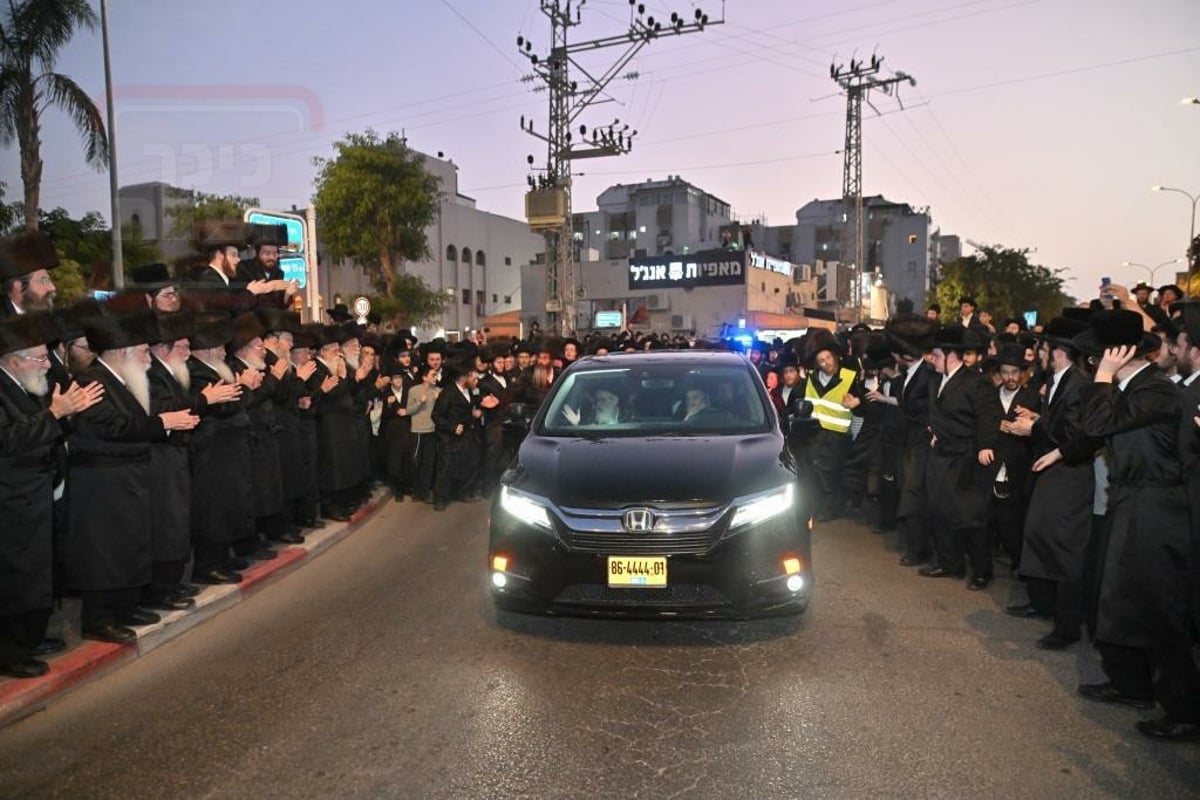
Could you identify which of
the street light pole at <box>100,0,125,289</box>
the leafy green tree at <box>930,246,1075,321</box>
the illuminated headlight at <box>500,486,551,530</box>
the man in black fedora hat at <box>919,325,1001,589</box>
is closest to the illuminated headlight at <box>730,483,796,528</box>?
the illuminated headlight at <box>500,486,551,530</box>

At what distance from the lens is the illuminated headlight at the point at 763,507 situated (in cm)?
474

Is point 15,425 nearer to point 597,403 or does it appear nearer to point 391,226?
point 597,403

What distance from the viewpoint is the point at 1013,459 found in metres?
6.76

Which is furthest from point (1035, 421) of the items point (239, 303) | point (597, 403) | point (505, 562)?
point (239, 303)

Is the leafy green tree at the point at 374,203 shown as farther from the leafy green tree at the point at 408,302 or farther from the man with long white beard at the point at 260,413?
the man with long white beard at the point at 260,413

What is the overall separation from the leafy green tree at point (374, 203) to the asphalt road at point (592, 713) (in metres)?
38.7

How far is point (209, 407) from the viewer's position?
20.0 feet

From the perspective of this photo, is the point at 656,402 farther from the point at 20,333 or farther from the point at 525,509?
the point at 20,333

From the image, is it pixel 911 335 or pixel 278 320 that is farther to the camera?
pixel 911 335

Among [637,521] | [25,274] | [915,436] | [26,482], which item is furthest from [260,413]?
[915,436]

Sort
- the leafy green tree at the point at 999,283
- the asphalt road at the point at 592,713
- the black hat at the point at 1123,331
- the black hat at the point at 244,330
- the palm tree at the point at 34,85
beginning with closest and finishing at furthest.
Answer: the asphalt road at the point at 592,713
the black hat at the point at 1123,331
the black hat at the point at 244,330
the palm tree at the point at 34,85
the leafy green tree at the point at 999,283

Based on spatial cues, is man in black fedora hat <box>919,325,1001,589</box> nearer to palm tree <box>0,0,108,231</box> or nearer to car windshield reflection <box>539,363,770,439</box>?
car windshield reflection <box>539,363,770,439</box>

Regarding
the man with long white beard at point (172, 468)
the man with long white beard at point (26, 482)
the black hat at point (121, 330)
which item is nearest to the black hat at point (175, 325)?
the man with long white beard at point (172, 468)

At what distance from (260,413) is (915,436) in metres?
5.85
